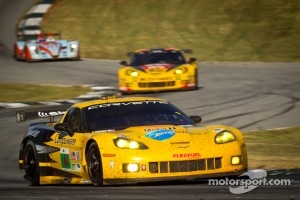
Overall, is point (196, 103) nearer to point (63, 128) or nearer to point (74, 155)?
point (63, 128)

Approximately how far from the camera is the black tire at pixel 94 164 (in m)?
9.53

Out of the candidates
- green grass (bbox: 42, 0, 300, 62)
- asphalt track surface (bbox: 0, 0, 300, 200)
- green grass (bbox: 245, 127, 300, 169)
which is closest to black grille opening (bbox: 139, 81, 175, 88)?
asphalt track surface (bbox: 0, 0, 300, 200)

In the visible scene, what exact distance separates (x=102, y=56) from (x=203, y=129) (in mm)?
22347

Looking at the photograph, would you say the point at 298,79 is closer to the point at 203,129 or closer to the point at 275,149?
the point at 275,149

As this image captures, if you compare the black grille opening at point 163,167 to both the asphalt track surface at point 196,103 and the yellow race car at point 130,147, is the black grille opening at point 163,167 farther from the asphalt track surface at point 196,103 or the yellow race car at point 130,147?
the asphalt track surface at point 196,103

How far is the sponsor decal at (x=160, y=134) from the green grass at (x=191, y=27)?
20.7 meters

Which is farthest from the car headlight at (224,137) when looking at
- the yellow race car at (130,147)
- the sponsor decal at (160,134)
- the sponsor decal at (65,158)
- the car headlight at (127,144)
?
the sponsor decal at (65,158)

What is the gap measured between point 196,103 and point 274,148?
685cm

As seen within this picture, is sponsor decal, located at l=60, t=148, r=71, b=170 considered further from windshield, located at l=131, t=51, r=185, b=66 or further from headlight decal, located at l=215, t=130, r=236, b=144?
windshield, located at l=131, t=51, r=185, b=66

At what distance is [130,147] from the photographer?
9.48 m

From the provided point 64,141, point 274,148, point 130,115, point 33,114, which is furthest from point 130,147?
point 274,148

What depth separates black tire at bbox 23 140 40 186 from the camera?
36.1ft

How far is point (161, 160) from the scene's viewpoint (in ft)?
30.6

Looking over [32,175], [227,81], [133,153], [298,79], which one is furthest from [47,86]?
[133,153]
